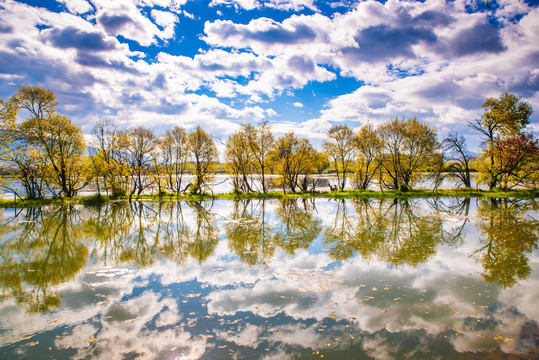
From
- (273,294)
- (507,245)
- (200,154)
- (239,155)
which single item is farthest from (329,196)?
(273,294)

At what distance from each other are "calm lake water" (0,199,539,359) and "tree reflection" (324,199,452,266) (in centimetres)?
12

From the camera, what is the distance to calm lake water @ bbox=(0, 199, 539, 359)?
5934 millimetres

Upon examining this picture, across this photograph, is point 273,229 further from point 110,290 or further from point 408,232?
point 110,290

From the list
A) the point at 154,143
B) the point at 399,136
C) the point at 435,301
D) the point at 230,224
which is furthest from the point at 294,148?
the point at 435,301

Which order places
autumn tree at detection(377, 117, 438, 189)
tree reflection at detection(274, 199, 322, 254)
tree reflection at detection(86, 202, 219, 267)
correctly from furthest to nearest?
autumn tree at detection(377, 117, 438, 189), tree reflection at detection(274, 199, 322, 254), tree reflection at detection(86, 202, 219, 267)

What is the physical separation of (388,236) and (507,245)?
17.9 feet

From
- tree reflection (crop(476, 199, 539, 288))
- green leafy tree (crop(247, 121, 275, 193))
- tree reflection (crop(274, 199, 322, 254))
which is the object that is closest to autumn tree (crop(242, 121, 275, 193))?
green leafy tree (crop(247, 121, 275, 193))

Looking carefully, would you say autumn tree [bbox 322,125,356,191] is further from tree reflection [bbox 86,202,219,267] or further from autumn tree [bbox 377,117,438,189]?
tree reflection [bbox 86,202,219,267]

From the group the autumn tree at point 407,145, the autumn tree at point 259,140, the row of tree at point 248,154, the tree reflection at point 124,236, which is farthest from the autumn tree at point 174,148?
the autumn tree at point 407,145

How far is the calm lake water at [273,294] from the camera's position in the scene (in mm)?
5934

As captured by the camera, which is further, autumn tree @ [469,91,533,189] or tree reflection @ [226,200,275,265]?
autumn tree @ [469,91,533,189]

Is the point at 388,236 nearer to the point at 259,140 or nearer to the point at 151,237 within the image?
the point at 151,237

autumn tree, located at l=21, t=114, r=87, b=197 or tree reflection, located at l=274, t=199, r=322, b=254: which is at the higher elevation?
autumn tree, located at l=21, t=114, r=87, b=197

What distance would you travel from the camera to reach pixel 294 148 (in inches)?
1769
